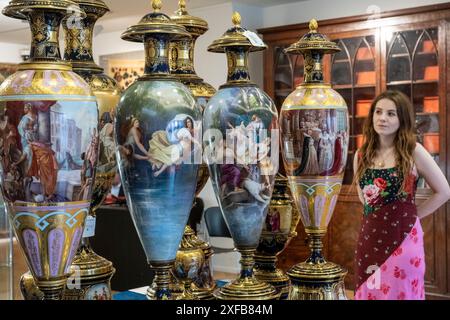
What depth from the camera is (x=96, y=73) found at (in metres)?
1.09

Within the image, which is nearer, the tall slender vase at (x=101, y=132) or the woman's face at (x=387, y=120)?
the tall slender vase at (x=101, y=132)

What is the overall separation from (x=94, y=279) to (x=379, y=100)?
125 cm

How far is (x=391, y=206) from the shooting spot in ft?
6.37

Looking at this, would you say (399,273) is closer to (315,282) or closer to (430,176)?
(430,176)

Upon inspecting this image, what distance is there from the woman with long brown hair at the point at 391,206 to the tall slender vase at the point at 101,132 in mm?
1103

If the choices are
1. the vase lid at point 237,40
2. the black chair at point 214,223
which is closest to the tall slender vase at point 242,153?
the vase lid at point 237,40

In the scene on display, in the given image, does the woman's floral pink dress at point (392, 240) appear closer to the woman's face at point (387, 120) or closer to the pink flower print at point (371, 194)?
the pink flower print at point (371, 194)

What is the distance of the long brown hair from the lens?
1.90 meters

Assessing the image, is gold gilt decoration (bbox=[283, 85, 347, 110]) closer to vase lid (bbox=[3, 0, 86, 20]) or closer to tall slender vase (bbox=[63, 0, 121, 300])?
tall slender vase (bbox=[63, 0, 121, 300])

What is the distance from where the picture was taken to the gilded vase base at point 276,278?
1314 mm

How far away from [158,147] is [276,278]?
1.93ft

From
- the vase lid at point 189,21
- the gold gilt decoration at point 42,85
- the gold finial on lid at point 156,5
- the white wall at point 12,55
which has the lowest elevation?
the gold gilt decoration at point 42,85
